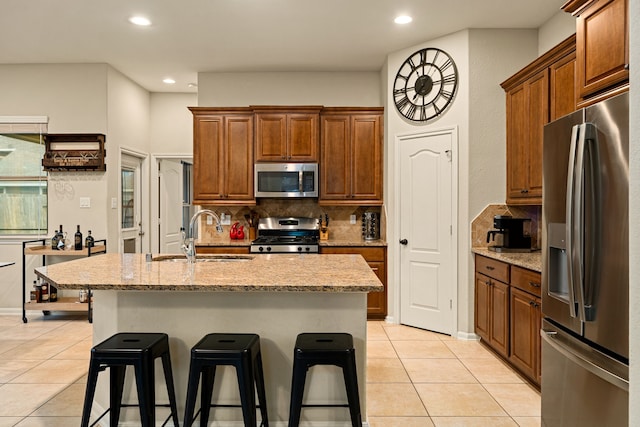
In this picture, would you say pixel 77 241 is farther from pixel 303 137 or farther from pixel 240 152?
pixel 303 137

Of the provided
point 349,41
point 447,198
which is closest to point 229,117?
point 349,41

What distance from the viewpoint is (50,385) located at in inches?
126

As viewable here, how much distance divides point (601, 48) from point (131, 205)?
17.9 feet

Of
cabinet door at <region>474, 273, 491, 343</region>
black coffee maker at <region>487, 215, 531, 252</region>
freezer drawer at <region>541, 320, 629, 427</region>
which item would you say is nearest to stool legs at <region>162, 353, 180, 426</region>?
freezer drawer at <region>541, 320, 629, 427</region>

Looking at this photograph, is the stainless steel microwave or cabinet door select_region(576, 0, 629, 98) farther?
the stainless steel microwave

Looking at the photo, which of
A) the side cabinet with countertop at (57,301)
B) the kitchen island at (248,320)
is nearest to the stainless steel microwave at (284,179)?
the side cabinet with countertop at (57,301)

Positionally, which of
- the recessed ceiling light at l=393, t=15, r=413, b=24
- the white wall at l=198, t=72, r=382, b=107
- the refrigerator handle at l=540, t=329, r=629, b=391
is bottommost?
the refrigerator handle at l=540, t=329, r=629, b=391

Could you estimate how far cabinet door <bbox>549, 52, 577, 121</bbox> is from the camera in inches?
125

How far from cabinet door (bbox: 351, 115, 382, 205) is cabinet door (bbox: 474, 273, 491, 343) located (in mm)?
1577

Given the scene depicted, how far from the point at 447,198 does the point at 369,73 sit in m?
2.00

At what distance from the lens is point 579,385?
2002 mm

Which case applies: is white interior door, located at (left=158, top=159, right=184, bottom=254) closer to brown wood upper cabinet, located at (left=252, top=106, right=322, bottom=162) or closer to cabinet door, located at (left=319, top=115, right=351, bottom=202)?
brown wood upper cabinet, located at (left=252, top=106, right=322, bottom=162)

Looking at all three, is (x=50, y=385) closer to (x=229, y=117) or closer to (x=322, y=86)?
(x=229, y=117)

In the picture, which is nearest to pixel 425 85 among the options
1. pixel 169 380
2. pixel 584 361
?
pixel 584 361
